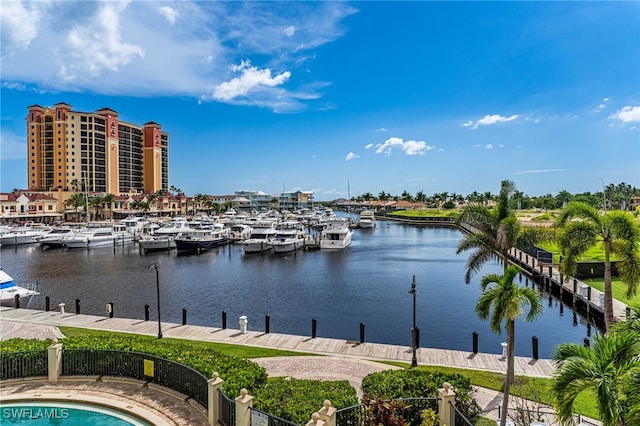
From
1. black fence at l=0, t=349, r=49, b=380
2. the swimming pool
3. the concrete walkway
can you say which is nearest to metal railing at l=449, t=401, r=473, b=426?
the concrete walkway

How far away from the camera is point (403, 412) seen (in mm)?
11492

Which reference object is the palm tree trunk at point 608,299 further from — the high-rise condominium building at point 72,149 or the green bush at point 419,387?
the high-rise condominium building at point 72,149

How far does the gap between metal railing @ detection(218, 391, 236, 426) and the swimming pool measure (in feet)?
7.78

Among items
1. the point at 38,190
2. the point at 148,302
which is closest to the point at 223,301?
the point at 148,302

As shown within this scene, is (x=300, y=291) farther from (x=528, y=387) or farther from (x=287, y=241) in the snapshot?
(x=528, y=387)

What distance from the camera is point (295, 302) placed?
36.1 m

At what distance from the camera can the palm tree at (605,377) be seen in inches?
286

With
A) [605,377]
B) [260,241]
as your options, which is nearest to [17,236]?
[260,241]

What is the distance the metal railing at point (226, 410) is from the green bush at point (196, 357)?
31 cm

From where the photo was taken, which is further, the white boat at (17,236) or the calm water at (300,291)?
the white boat at (17,236)

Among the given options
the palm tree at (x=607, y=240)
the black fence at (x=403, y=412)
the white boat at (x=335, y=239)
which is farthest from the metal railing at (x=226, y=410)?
the white boat at (x=335, y=239)

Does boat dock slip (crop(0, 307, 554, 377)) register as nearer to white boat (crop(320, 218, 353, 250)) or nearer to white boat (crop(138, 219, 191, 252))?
white boat (crop(138, 219, 191, 252))

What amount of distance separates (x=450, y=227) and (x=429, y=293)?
288ft

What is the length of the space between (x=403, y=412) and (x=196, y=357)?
749cm
